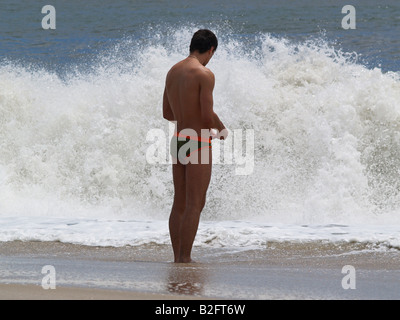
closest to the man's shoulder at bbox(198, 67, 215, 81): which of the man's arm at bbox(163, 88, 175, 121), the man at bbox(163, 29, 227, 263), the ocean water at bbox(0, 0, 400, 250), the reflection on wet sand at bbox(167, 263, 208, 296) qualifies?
the man at bbox(163, 29, 227, 263)

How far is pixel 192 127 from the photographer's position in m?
4.72

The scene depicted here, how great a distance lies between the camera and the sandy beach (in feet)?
11.8

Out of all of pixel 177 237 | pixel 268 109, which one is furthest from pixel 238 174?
pixel 177 237

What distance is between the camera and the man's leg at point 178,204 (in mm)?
4869

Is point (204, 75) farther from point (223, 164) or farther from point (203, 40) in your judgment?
point (223, 164)

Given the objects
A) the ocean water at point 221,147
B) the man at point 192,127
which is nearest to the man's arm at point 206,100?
the man at point 192,127

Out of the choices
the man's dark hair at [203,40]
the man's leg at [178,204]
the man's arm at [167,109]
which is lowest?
the man's leg at [178,204]

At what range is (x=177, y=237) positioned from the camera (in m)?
4.96

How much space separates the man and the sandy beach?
38 cm

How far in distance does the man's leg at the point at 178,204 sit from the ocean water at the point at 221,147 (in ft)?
3.69

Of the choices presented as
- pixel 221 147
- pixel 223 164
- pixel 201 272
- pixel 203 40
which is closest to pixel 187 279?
pixel 201 272

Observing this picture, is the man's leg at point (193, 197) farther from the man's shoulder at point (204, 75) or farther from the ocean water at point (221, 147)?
the ocean water at point (221, 147)

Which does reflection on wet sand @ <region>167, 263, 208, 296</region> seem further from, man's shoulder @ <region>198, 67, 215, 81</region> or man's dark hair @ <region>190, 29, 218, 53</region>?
man's dark hair @ <region>190, 29, 218, 53</region>
